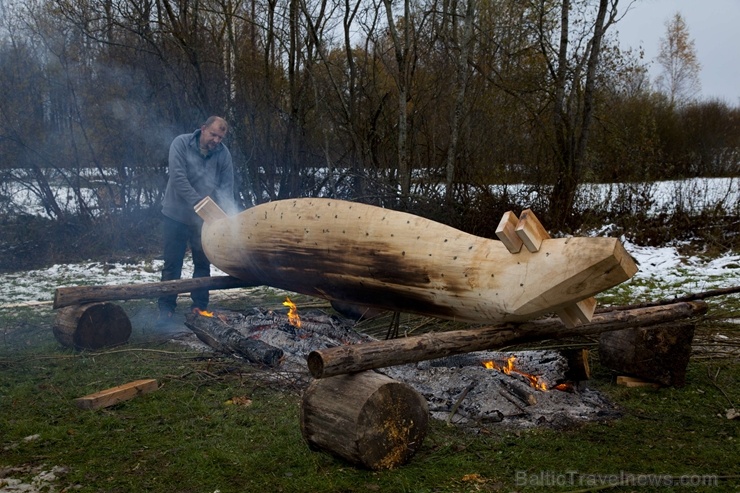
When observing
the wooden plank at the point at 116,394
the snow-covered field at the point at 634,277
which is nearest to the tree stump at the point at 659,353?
the snow-covered field at the point at 634,277

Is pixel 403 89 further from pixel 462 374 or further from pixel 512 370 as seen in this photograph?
pixel 462 374

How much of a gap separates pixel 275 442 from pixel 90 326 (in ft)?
9.16

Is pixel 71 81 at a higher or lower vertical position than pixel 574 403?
higher

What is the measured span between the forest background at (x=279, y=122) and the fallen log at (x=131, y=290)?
14.1ft

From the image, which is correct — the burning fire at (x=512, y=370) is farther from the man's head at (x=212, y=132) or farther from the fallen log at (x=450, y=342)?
the man's head at (x=212, y=132)

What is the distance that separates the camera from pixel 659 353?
432cm

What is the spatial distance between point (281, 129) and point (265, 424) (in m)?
8.46

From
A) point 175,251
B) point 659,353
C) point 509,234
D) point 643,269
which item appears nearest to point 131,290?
point 175,251

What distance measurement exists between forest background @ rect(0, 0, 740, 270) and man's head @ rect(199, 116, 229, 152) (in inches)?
157

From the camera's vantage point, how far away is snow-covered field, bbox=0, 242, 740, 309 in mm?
7551

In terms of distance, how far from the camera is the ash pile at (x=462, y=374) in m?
3.85

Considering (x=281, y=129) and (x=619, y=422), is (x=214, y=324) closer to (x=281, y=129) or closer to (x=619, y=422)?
(x=619, y=422)

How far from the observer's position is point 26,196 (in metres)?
11.2

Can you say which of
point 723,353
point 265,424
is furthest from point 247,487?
point 723,353
